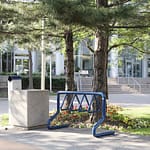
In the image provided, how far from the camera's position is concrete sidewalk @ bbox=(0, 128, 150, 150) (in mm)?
7879

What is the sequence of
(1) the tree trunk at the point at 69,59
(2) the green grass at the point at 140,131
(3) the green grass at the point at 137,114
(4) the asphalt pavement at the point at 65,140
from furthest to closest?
(1) the tree trunk at the point at 69,59 → (3) the green grass at the point at 137,114 → (2) the green grass at the point at 140,131 → (4) the asphalt pavement at the point at 65,140

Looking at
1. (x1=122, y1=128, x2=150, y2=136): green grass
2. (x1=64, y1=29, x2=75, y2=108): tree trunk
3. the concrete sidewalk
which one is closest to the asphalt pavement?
the concrete sidewalk

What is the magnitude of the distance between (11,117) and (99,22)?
161 inches

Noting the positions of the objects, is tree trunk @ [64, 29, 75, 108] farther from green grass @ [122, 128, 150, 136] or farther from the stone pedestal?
green grass @ [122, 128, 150, 136]

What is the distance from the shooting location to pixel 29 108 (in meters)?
10.2

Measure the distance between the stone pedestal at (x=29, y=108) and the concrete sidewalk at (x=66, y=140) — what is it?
0.38 m

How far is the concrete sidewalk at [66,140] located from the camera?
7.88 metres

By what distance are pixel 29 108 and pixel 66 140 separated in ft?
6.53

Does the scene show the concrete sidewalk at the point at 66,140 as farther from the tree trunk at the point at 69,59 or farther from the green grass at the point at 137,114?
the tree trunk at the point at 69,59

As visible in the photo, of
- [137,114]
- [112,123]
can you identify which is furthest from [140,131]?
[137,114]

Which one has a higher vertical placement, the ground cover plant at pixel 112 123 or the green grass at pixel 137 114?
the ground cover plant at pixel 112 123

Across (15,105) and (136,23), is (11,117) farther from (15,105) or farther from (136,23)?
(136,23)

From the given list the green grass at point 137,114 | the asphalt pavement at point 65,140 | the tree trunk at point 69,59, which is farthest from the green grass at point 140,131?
the tree trunk at point 69,59

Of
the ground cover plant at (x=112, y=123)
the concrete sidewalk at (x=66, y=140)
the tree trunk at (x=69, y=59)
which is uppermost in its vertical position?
the tree trunk at (x=69, y=59)
